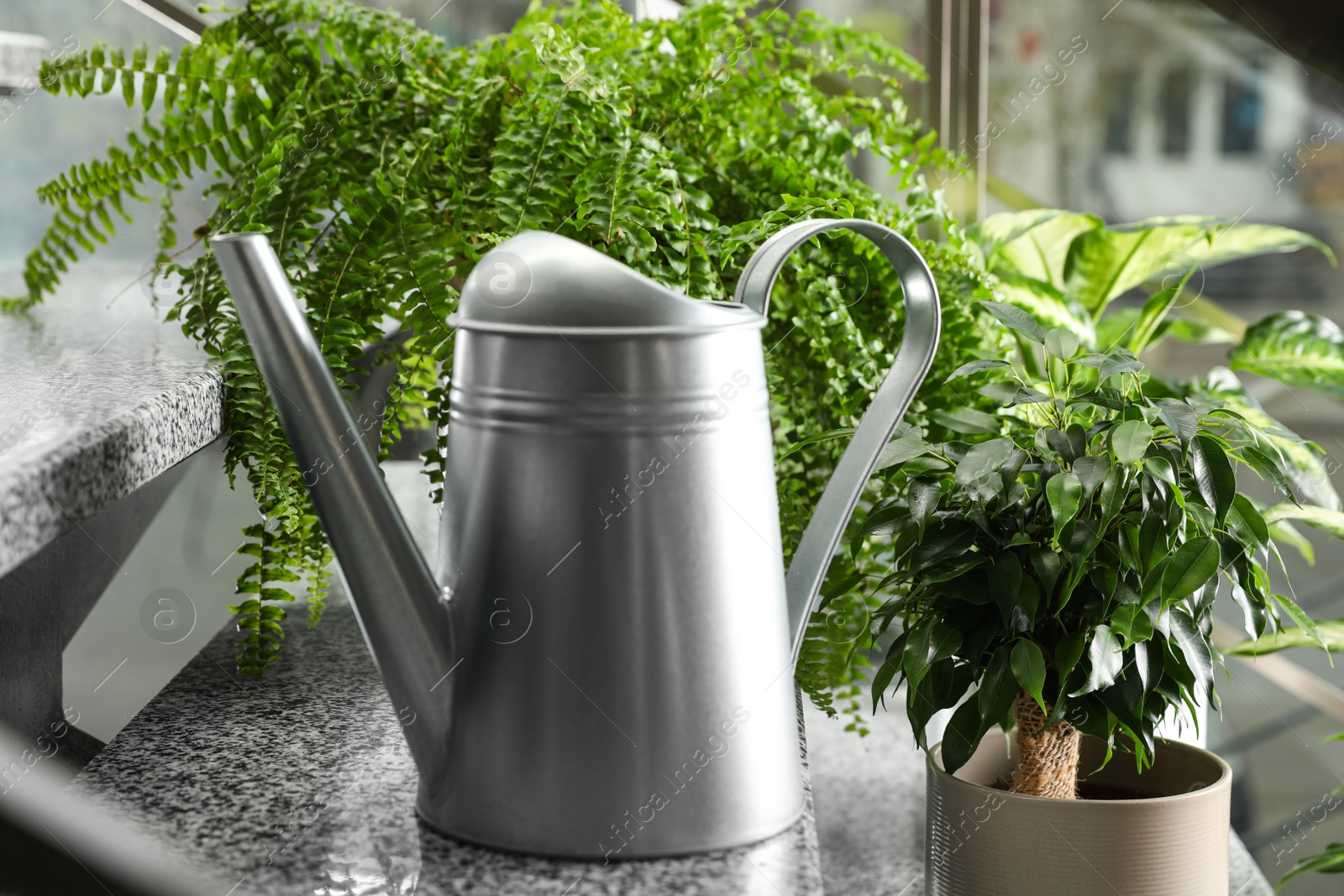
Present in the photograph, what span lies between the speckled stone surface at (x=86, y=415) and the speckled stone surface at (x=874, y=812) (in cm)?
68

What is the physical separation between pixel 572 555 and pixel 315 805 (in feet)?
0.74

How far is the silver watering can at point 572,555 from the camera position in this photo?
442 millimetres

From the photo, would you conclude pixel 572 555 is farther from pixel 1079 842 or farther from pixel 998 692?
pixel 1079 842

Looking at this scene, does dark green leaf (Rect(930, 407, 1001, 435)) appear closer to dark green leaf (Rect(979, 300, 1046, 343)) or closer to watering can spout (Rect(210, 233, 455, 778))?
dark green leaf (Rect(979, 300, 1046, 343))

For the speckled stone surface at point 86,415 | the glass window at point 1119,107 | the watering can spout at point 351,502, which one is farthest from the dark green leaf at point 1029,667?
the glass window at point 1119,107

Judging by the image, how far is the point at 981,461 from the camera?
2.00 ft

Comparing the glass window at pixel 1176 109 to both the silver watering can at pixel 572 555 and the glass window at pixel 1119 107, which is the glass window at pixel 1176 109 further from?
the silver watering can at pixel 572 555

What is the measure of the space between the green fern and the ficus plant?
0.26ft

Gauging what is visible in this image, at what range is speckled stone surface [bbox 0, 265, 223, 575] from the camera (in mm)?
428

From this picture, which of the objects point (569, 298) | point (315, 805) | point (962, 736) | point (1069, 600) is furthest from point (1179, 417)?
point (315, 805)

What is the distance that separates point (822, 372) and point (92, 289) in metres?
0.87

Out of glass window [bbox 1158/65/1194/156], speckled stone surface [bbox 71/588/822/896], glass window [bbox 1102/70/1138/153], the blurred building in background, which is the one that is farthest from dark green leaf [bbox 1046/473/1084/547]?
glass window [bbox 1158/65/1194/156]

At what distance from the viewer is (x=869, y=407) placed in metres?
0.53

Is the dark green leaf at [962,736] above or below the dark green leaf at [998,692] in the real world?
below
